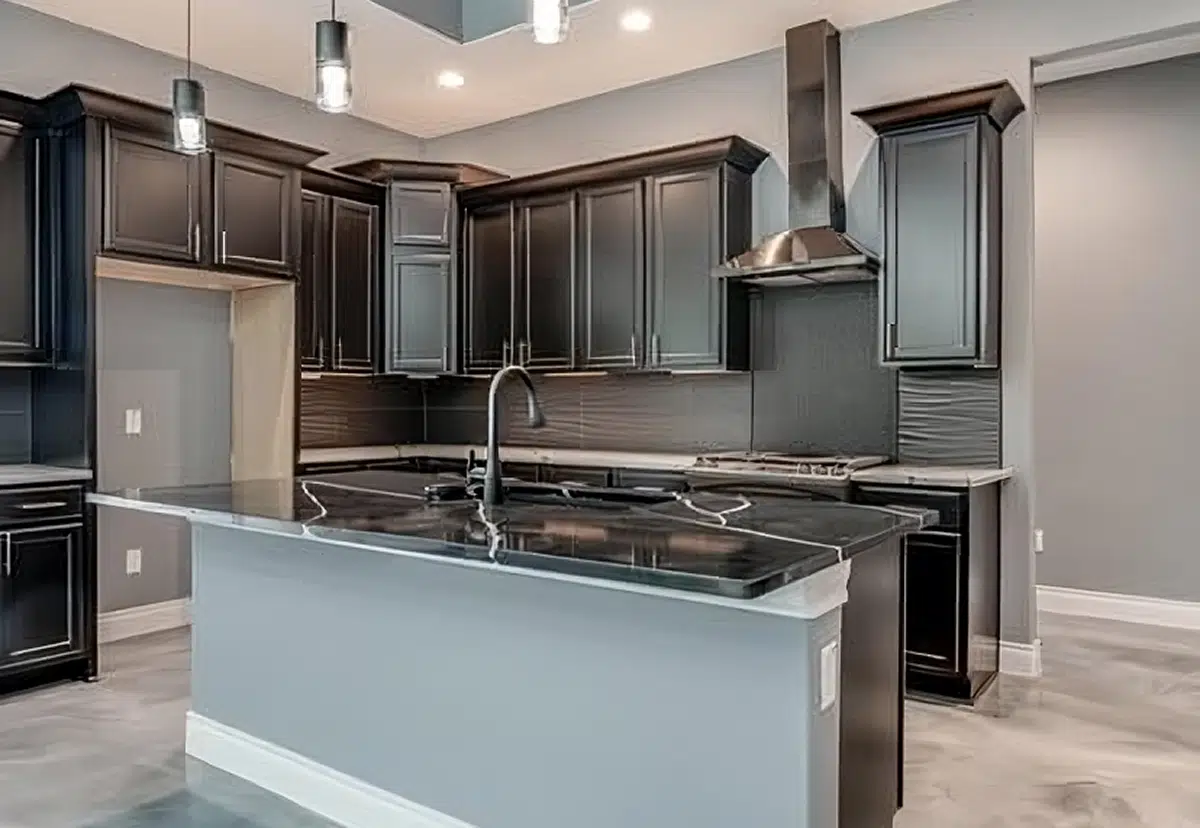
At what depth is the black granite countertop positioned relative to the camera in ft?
5.02

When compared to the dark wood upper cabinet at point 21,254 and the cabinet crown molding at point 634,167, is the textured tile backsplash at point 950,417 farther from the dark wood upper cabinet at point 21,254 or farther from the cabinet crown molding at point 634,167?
the dark wood upper cabinet at point 21,254

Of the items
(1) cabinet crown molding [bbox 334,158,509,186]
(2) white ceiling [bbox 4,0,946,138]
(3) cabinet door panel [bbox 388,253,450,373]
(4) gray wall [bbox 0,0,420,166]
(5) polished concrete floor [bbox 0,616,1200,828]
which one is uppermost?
(2) white ceiling [bbox 4,0,946,138]

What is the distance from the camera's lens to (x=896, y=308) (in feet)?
13.1

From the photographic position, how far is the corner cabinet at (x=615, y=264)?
462cm

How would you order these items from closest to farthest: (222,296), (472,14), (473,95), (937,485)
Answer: (937,485)
(472,14)
(222,296)
(473,95)

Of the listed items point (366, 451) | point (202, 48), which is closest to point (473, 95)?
point (202, 48)

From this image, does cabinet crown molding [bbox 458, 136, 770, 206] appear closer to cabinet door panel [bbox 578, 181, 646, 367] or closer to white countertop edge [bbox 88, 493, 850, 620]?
cabinet door panel [bbox 578, 181, 646, 367]

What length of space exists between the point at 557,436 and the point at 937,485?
8.75ft

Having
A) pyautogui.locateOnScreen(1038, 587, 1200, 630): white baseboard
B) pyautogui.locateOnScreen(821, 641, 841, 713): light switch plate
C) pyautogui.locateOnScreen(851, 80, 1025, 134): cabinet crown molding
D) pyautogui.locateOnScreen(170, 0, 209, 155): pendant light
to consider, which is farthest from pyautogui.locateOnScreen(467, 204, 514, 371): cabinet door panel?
pyautogui.locateOnScreen(821, 641, 841, 713): light switch plate

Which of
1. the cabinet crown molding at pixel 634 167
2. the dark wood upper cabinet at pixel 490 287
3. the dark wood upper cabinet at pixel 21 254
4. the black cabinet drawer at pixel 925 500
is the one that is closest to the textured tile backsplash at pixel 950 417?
the black cabinet drawer at pixel 925 500

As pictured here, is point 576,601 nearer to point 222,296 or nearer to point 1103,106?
point 222,296

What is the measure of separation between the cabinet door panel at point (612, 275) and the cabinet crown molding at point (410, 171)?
886 mm

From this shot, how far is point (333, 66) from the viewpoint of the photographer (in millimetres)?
2521

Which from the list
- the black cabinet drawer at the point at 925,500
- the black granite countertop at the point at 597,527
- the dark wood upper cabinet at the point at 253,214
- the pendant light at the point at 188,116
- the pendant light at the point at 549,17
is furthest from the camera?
the dark wood upper cabinet at the point at 253,214
